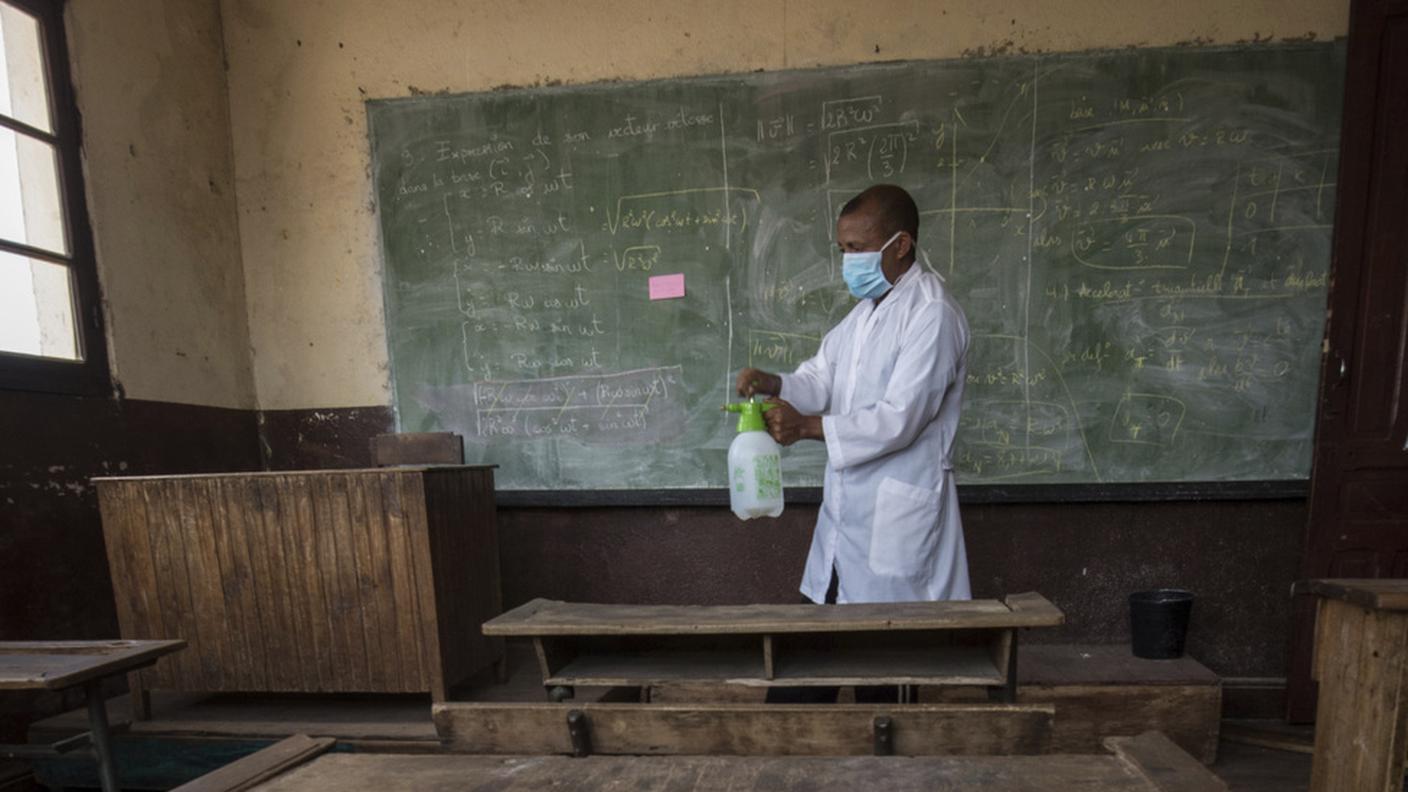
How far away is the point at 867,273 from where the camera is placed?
1.85 meters

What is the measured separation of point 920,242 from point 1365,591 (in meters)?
1.82

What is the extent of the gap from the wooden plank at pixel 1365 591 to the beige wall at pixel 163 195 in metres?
3.80

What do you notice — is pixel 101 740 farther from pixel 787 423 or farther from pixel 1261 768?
pixel 1261 768

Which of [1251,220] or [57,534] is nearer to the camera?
[57,534]

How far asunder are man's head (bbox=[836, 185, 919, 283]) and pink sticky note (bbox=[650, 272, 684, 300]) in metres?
1.20

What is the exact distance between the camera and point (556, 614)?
1479 mm

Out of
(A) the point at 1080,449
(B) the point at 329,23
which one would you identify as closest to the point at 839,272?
(A) the point at 1080,449

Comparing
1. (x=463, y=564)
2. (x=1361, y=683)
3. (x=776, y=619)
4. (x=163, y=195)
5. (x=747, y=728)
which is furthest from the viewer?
(x=163, y=195)

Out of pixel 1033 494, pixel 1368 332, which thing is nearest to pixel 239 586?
pixel 1033 494

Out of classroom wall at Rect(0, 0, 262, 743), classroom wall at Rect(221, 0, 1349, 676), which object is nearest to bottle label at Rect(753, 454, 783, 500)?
classroom wall at Rect(221, 0, 1349, 676)

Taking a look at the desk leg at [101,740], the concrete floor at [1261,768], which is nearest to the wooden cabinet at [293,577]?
the desk leg at [101,740]

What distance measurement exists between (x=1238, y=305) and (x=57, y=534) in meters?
4.45

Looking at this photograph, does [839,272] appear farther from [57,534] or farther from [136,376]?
[57,534]

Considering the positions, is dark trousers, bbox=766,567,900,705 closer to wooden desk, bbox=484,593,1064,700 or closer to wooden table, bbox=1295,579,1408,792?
wooden desk, bbox=484,593,1064,700
